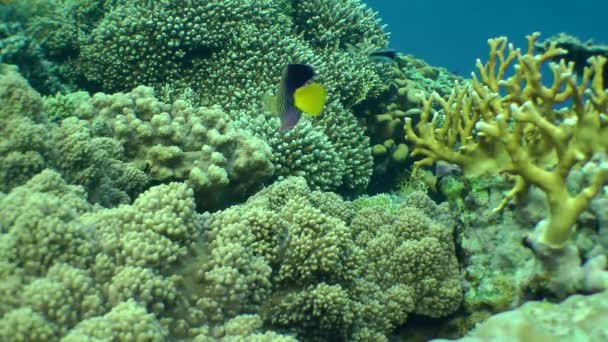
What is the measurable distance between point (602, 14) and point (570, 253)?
127 m

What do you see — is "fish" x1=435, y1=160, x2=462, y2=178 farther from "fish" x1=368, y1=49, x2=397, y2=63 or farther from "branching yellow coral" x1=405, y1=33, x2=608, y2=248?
"fish" x1=368, y1=49, x2=397, y2=63

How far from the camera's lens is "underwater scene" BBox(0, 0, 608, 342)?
7.41ft

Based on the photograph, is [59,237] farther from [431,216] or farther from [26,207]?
[431,216]

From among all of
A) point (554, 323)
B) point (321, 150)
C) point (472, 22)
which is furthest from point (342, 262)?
point (472, 22)

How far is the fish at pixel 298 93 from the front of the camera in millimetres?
3211

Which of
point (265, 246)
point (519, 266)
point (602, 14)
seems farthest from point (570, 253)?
point (602, 14)

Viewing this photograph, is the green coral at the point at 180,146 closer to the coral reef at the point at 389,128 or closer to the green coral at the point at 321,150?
the green coral at the point at 321,150

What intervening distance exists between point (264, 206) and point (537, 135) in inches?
80.7

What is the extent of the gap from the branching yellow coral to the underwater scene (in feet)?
0.04

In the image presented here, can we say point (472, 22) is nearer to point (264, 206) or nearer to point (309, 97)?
point (309, 97)

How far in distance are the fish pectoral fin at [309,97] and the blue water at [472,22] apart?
104m

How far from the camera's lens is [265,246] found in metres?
2.88

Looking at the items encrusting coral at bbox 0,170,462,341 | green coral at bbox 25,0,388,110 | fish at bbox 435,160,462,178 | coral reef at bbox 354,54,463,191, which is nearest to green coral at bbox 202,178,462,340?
encrusting coral at bbox 0,170,462,341

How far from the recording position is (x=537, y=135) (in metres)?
3.42
